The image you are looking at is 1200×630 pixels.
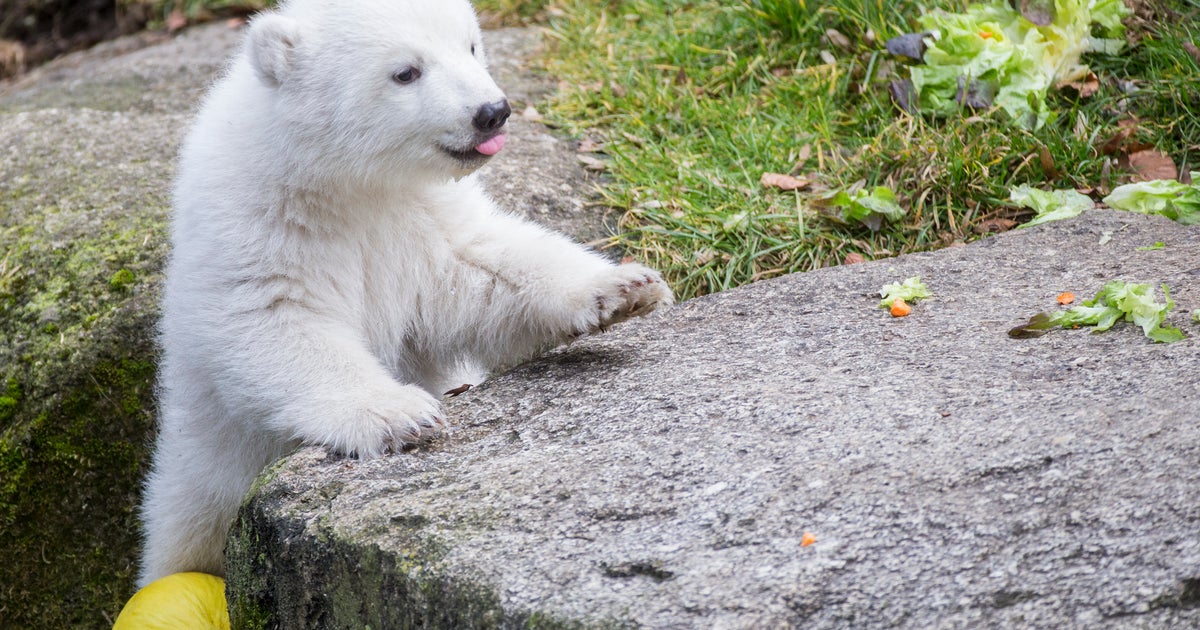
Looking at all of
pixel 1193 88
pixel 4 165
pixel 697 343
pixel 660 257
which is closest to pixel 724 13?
pixel 660 257

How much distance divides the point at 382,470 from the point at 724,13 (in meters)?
4.27

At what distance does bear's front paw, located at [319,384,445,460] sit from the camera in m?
3.20

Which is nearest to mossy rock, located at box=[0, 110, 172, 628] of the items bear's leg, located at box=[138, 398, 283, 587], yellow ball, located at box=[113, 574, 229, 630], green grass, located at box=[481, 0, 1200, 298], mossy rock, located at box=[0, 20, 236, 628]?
mossy rock, located at box=[0, 20, 236, 628]

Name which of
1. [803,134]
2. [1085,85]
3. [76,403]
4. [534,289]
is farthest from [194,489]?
[1085,85]

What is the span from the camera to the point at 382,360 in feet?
12.7

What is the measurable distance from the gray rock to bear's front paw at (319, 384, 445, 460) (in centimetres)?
5

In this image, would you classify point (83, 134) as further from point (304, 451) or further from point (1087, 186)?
point (1087, 186)

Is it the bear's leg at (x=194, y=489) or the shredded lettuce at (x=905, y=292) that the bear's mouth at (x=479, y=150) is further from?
the shredded lettuce at (x=905, y=292)

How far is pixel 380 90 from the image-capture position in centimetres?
348

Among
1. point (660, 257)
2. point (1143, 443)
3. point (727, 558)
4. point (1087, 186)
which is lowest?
point (660, 257)

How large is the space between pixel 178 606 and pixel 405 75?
1987mm

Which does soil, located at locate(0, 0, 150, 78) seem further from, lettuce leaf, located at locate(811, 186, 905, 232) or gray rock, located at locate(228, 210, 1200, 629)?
gray rock, located at locate(228, 210, 1200, 629)

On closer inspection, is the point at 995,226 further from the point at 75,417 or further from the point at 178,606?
the point at 75,417

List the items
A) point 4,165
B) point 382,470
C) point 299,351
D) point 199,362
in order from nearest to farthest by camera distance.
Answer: point 382,470, point 299,351, point 199,362, point 4,165
